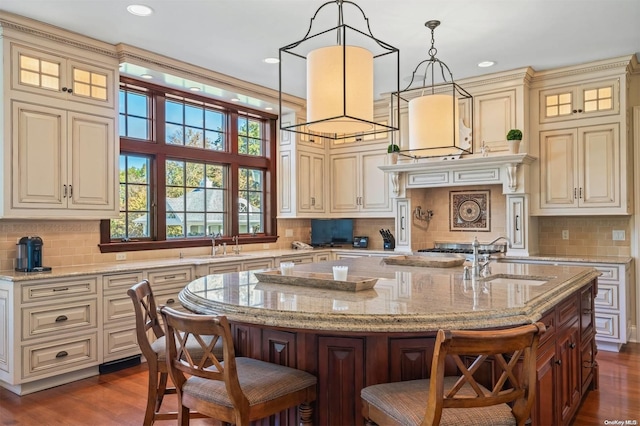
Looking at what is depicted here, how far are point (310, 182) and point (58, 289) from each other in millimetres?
3465

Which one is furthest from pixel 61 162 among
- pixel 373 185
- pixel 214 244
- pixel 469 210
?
pixel 469 210

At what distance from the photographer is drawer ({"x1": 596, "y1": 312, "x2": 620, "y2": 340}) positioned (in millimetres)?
4535

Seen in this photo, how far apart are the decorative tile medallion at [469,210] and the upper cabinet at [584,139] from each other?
0.69m

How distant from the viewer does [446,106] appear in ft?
9.99

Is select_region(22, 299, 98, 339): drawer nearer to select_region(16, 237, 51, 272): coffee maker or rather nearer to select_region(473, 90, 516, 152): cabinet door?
select_region(16, 237, 51, 272): coffee maker

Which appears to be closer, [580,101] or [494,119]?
[580,101]

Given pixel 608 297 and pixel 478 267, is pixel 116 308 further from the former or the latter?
pixel 608 297

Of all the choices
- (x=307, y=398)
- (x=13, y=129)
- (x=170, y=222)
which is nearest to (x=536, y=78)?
(x=170, y=222)

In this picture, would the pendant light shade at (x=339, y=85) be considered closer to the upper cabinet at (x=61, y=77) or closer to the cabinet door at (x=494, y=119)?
the upper cabinet at (x=61, y=77)

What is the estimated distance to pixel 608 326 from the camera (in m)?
4.58

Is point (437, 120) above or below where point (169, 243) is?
above

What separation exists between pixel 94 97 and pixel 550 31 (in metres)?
3.96

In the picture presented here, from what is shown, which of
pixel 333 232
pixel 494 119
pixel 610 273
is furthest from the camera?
pixel 333 232

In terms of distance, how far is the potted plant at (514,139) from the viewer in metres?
5.00
